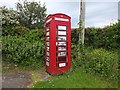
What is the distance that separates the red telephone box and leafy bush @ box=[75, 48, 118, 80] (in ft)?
3.11

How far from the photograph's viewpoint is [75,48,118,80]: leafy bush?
8.89 m

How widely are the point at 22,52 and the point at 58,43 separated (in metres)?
3.28

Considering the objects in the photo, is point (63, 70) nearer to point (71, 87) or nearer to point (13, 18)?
point (71, 87)

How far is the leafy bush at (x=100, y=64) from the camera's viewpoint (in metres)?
8.89

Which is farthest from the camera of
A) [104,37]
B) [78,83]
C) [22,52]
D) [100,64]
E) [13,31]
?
[13,31]

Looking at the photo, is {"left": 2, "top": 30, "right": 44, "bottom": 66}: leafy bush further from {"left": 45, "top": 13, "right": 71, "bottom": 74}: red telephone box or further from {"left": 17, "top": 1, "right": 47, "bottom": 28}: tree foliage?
{"left": 17, "top": 1, "right": 47, "bottom": 28}: tree foliage

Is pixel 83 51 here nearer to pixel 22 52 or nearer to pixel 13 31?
pixel 22 52

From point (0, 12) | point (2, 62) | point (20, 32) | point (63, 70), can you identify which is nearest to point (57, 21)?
point (63, 70)

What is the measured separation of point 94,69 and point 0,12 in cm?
1313

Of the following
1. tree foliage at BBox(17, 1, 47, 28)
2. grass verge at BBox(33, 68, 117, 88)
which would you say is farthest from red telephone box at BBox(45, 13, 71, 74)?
tree foliage at BBox(17, 1, 47, 28)

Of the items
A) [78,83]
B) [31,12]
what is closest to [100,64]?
[78,83]

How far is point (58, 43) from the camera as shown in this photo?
31.5 feet

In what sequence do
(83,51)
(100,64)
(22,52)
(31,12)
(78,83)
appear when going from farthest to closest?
(31,12)
(22,52)
(83,51)
(100,64)
(78,83)

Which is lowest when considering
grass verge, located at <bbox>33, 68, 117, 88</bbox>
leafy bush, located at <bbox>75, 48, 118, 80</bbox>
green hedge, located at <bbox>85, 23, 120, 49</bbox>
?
grass verge, located at <bbox>33, 68, 117, 88</bbox>
